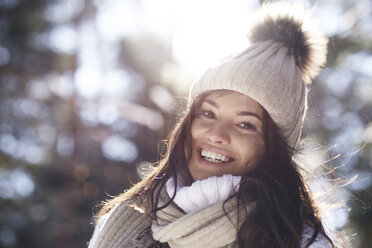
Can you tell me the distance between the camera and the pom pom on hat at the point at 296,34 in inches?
69.9

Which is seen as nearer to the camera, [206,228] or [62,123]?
[206,228]

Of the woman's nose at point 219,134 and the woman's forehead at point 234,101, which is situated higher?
the woman's forehead at point 234,101

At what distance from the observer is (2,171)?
5574 mm

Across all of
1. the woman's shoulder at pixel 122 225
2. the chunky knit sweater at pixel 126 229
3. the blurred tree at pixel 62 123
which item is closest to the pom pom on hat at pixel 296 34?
the chunky knit sweater at pixel 126 229

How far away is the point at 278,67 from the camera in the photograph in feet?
5.29

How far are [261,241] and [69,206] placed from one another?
4895 mm

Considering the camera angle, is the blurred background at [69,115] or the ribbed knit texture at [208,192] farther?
the blurred background at [69,115]

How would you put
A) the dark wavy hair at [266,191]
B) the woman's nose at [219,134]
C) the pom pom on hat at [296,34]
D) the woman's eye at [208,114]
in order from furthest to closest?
the pom pom on hat at [296,34], the woman's eye at [208,114], the woman's nose at [219,134], the dark wavy hair at [266,191]

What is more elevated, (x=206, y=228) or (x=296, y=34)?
(x=296, y=34)

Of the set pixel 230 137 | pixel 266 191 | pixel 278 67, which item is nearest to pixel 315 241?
pixel 266 191

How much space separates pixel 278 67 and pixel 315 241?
700mm

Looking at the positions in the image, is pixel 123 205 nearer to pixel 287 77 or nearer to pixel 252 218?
pixel 252 218

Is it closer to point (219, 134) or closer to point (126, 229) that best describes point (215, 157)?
point (219, 134)

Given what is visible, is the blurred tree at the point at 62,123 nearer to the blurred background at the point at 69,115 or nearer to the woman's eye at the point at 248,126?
the blurred background at the point at 69,115
